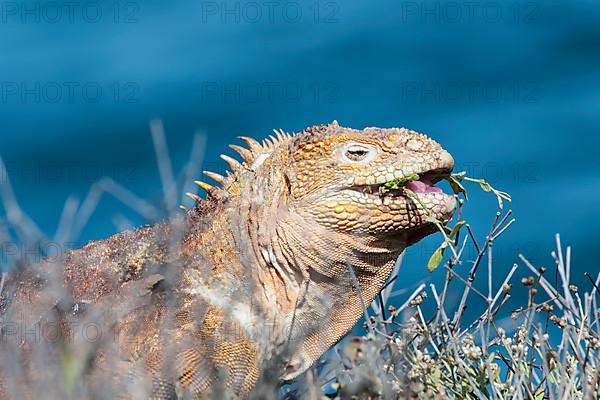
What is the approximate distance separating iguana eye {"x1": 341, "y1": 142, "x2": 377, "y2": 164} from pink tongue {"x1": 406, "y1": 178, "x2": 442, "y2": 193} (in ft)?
0.53

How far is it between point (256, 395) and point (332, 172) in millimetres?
1224

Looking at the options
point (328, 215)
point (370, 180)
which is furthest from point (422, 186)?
point (328, 215)

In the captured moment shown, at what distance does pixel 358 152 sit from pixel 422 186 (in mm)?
247

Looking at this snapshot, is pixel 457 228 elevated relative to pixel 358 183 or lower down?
lower down

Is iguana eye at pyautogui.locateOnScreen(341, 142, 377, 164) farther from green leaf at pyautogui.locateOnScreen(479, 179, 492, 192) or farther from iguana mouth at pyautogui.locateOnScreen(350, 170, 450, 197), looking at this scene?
green leaf at pyautogui.locateOnScreen(479, 179, 492, 192)

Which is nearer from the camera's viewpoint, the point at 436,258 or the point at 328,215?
the point at 328,215

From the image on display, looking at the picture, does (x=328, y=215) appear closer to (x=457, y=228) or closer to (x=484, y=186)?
(x=457, y=228)

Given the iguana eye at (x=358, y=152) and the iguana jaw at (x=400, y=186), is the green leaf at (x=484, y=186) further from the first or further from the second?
the iguana eye at (x=358, y=152)

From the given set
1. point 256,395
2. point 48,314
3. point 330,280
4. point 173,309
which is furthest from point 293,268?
point 256,395

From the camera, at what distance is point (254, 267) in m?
3.96

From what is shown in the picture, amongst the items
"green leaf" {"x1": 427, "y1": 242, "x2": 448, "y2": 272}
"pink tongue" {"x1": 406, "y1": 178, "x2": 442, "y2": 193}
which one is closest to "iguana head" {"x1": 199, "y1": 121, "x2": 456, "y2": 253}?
"pink tongue" {"x1": 406, "y1": 178, "x2": 442, "y2": 193}

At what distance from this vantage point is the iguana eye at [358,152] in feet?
13.2

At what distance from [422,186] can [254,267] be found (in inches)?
24.9

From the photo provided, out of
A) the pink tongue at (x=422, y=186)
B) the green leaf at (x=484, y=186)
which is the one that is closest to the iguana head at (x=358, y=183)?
the pink tongue at (x=422, y=186)
